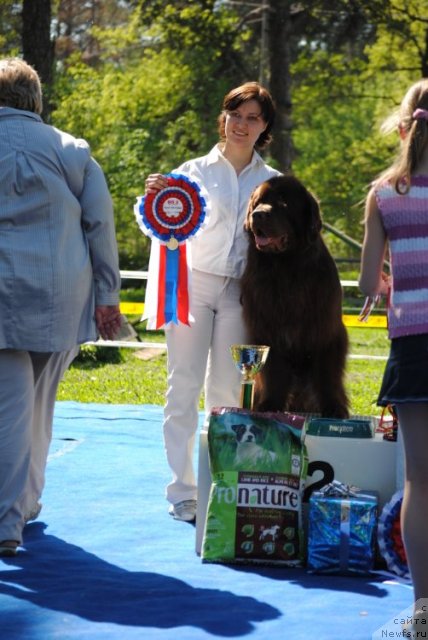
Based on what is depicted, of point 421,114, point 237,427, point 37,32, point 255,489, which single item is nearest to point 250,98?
point 237,427

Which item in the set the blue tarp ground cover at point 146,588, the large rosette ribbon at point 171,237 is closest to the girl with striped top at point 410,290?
the blue tarp ground cover at point 146,588

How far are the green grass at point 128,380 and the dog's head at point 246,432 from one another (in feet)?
10.3

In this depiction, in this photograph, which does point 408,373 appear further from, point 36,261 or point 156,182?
point 156,182

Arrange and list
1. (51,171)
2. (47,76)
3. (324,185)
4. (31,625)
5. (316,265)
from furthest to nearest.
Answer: (324,185) < (47,76) < (316,265) < (51,171) < (31,625)

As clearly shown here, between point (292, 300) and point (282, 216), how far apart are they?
344 mm

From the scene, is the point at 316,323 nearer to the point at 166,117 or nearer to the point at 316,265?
the point at 316,265

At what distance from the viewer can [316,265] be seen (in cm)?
424

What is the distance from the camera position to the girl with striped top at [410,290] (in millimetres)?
2738

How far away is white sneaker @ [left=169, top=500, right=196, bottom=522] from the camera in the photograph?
4.39 metres

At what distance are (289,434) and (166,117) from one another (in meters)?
20.3

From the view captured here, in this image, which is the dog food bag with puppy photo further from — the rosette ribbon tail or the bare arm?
the bare arm

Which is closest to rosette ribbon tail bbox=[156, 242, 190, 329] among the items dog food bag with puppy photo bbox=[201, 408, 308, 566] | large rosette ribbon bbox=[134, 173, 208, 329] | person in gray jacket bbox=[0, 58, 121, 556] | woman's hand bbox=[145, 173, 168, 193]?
large rosette ribbon bbox=[134, 173, 208, 329]

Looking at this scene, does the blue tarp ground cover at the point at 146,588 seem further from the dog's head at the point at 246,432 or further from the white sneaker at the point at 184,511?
the dog's head at the point at 246,432

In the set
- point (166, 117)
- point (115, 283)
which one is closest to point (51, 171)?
point (115, 283)
